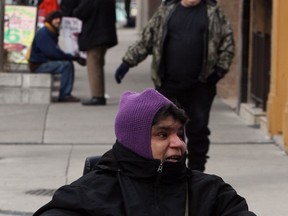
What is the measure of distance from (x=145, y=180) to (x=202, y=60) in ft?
15.2

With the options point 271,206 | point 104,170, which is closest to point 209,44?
point 271,206

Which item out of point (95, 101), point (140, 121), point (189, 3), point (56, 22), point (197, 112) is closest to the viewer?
point (140, 121)

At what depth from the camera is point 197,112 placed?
8.17 m

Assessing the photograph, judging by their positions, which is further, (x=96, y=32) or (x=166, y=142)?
(x=96, y=32)

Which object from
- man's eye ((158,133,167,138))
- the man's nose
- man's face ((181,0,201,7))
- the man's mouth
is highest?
man's face ((181,0,201,7))

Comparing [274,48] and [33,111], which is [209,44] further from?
[33,111]

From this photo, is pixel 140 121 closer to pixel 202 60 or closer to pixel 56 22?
pixel 202 60

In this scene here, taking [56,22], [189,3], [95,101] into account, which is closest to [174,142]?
[189,3]

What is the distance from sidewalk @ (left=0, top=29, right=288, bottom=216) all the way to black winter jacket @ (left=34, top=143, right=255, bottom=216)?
159 inches

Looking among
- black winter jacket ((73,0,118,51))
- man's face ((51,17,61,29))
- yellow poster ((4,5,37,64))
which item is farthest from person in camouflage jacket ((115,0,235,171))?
yellow poster ((4,5,37,64))

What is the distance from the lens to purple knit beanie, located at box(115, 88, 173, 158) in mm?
3523

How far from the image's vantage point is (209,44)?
26.4ft

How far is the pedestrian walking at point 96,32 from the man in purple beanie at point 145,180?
412 inches

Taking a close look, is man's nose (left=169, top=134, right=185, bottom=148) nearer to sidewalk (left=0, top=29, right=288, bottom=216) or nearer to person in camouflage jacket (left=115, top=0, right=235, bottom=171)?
sidewalk (left=0, top=29, right=288, bottom=216)
